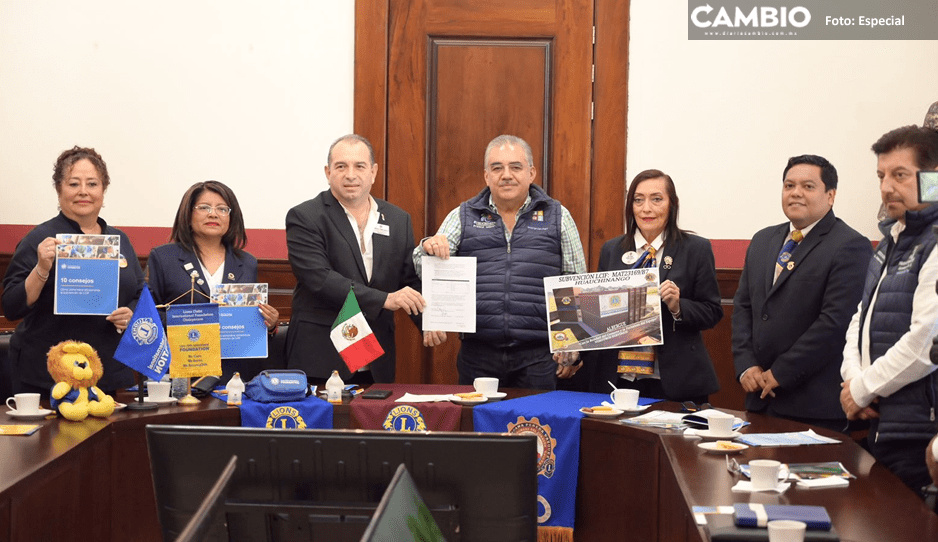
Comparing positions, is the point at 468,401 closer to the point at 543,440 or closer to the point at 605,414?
the point at 543,440

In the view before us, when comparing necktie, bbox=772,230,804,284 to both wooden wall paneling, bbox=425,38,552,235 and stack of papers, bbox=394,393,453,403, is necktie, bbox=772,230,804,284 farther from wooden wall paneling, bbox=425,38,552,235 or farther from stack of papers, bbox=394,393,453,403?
wooden wall paneling, bbox=425,38,552,235

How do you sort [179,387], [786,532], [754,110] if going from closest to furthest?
[786,532] < [179,387] < [754,110]

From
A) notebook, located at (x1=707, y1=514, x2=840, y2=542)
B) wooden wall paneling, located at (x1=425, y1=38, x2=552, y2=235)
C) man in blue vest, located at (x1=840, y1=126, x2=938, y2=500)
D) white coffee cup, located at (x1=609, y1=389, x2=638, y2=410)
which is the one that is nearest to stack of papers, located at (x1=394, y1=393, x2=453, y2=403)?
white coffee cup, located at (x1=609, y1=389, x2=638, y2=410)

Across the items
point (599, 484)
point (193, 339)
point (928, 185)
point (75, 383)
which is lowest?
point (599, 484)

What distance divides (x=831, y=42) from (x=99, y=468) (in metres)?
4.41

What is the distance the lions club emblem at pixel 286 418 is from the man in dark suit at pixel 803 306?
5.79 ft

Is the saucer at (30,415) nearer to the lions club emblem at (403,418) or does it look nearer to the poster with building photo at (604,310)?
the lions club emblem at (403,418)

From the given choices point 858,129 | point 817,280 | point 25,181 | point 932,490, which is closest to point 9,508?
point 932,490

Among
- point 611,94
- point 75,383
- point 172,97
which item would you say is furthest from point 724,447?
point 172,97

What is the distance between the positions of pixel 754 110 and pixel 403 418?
3.06 metres

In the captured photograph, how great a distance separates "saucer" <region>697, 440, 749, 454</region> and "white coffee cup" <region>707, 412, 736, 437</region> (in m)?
0.11

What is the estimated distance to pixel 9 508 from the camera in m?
2.17

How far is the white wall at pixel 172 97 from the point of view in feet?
17.9

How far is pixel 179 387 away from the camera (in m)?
3.47
